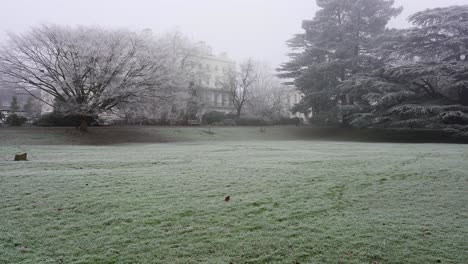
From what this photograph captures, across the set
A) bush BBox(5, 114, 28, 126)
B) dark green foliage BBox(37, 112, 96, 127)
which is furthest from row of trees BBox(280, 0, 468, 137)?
bush BBox(5, 114, 28, 126)

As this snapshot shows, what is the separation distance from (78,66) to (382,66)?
23752mm

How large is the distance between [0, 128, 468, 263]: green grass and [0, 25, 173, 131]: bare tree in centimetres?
1471

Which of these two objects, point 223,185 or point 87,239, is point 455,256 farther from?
point 87,239

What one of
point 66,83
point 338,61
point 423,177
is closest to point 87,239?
point 423,177

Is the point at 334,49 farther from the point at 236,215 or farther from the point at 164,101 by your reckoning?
the point at 236,215

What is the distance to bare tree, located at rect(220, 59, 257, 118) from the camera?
128 ft

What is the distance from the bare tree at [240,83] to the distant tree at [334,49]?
7.25 metres

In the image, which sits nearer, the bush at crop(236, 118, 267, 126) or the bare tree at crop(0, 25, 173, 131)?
the bare tree at crop(0, 25, 173, 131)

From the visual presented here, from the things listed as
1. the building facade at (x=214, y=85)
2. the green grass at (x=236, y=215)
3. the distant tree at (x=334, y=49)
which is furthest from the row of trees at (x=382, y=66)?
the green grass at (x=236, y=215)

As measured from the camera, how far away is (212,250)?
361cm

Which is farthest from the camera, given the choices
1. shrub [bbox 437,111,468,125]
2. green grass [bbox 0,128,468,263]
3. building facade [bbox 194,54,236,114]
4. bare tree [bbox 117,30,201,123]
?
building facade [bbox 194,54,236,114]

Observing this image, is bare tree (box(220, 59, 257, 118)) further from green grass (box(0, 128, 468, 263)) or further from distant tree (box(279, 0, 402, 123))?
green grass (box(0, 128, 468, 263))

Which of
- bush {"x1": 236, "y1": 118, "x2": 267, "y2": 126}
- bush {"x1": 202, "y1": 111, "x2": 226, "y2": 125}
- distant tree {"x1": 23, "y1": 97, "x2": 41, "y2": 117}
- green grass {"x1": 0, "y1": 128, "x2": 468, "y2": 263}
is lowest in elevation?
green grass {"x1": 0, "y1": 128, "x2": 468, "y2": 263}

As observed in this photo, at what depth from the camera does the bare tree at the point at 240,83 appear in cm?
3891
